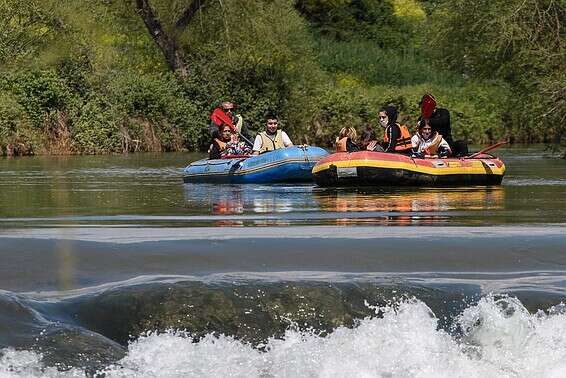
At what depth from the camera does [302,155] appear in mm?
23641

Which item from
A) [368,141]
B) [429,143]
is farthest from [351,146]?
[429,143]

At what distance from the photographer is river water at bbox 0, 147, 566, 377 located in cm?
835

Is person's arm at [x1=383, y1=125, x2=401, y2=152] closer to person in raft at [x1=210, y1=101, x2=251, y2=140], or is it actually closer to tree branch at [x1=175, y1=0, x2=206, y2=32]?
person in raft at [x1=210, y1=101, x2=251, y2=140]

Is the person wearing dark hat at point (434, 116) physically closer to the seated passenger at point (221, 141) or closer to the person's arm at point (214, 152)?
the seated passenger at point (221, 141)

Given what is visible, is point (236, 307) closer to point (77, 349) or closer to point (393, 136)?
point (77, 349)

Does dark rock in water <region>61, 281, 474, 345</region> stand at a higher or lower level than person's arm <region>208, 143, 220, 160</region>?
A: lower

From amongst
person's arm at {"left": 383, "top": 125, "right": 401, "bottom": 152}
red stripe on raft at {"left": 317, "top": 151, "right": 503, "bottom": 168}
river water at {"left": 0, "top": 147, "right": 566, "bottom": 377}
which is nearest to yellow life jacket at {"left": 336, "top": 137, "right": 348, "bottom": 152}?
person's arm at {"left": 383, "top": 125, "right": 401, "bottom": 152}

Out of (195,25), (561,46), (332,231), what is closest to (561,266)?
(332,231)

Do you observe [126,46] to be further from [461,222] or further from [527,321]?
[527,321]

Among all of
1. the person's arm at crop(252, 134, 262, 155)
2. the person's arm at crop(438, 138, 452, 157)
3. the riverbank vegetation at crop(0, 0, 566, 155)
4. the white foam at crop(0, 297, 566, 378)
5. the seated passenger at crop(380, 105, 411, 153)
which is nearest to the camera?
the white foam at crop(0, 297, 566, 378)

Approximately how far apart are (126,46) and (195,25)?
11.9ft

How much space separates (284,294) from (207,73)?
36.5m

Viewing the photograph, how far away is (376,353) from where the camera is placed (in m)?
8.48

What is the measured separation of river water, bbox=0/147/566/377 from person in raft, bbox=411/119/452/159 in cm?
657
